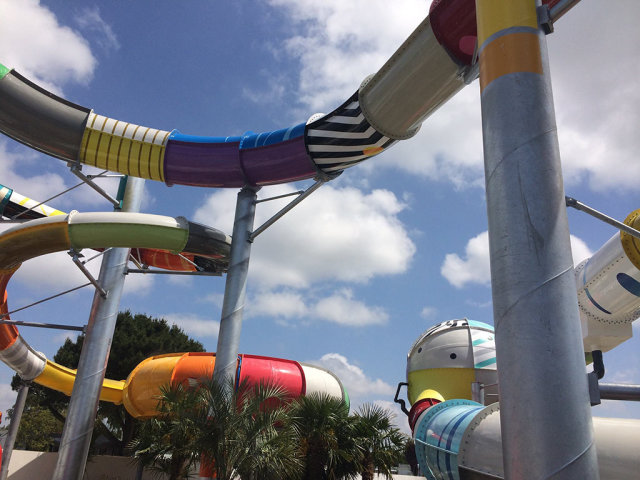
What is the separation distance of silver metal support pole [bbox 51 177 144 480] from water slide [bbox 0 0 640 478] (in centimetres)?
321

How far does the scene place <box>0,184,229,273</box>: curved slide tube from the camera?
1212 cm

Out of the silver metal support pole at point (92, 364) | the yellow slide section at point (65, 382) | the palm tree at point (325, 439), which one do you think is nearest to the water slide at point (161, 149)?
the silver metal support pole at point (92, 364)

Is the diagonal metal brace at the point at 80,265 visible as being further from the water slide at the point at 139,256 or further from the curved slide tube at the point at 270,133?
the curved slide tube at the point at 270,133

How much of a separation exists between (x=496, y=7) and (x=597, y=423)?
4.85 m

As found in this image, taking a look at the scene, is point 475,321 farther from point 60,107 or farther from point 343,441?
Answer: point 60,107

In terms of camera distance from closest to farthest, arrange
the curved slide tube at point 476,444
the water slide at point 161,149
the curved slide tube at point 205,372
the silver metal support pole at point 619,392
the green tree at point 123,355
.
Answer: the silver metal support pole at point 619,392
the curved slide tube at point 476,444
the water slide at point 161,149
the curved slide tube at point 205,372
the green tree at point 123,355

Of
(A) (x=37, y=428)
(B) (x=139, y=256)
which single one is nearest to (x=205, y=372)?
(B) (x=139, y=256)

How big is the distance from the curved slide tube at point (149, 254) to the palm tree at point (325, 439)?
3.68m

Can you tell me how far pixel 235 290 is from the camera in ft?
33.9

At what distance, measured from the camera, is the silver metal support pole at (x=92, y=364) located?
1226cm

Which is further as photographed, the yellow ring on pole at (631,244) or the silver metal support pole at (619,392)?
the yellow ring on pole at (631,244)

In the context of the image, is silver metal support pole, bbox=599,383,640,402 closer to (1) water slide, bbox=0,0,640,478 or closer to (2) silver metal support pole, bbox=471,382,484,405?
(1) water slide, bbox=0,0,640,478

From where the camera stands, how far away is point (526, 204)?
3.45 meters

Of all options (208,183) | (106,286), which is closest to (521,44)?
(208,183)
